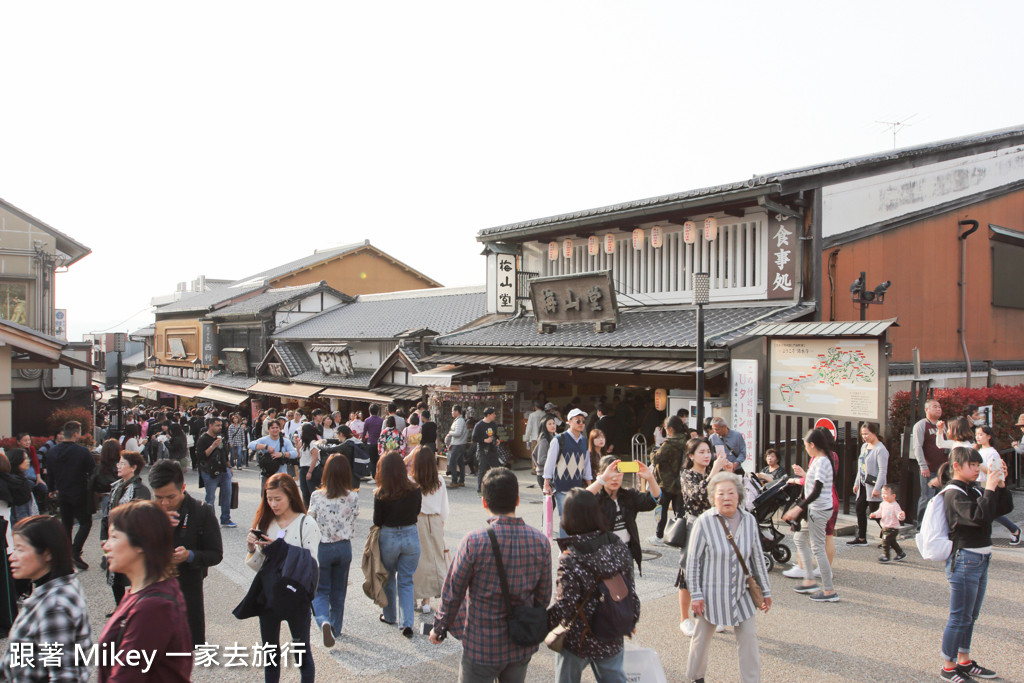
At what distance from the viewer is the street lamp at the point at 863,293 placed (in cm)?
1232

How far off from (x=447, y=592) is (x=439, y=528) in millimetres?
2639

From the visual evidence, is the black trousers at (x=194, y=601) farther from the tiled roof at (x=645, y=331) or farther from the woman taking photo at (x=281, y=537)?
the tiled roof at (x=645, y=331)

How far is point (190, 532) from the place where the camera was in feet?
16.5

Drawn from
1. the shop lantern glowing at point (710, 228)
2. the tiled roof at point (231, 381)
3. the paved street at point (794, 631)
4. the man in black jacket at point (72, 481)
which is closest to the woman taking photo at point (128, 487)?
the paved street at point (794, 631)

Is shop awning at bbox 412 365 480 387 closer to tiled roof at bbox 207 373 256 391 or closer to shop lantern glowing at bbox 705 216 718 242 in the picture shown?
shop lantern glowing at bbox 705 216 718 242

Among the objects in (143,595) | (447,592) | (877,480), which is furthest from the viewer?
(877,480)

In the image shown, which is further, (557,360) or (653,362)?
(557,360)

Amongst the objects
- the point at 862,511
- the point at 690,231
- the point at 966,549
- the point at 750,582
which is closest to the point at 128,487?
the point at 750,582

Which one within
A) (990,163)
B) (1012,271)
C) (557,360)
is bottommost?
(557,360)

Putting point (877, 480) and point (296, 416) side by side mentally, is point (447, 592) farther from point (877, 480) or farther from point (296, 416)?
point (296, 416)

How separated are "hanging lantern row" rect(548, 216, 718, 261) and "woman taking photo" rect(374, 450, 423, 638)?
9801 millimetres

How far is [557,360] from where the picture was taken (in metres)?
15.2

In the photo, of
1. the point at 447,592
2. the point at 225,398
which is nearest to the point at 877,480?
the point at 447,592

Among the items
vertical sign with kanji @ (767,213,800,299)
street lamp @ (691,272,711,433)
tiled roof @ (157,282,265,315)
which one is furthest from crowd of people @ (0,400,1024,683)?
tiled roof @ (157,282,265,315)
